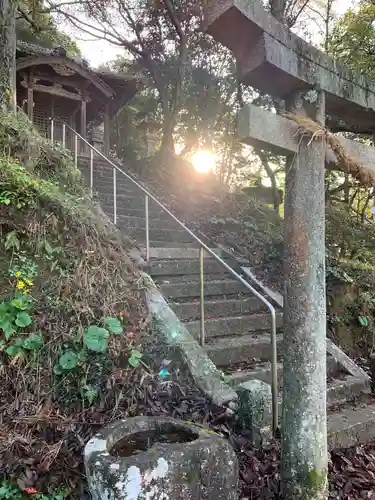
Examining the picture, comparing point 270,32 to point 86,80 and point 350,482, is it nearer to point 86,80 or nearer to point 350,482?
point 350,482

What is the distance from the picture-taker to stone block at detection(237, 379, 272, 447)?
2928 millimetres

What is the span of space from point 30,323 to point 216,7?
2.47m

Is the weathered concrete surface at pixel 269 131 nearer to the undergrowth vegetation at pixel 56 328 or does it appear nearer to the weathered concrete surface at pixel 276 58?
the weathered concrete surface at pixel 276 58

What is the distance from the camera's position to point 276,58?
7.78 feet

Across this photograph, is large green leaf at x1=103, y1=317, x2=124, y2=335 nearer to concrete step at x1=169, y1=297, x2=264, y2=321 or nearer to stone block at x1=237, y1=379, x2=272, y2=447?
stone block at x1=237, y1=379, x2=272, y2=447

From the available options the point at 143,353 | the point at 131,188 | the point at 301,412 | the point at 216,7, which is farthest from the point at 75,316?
the point at 131,188

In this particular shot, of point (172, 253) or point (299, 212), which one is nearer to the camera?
point (299, 212)

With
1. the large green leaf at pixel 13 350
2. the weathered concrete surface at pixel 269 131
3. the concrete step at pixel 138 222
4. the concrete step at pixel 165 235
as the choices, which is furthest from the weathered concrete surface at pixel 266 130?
the concrete step at pixel 138 222

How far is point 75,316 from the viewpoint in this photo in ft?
10.2

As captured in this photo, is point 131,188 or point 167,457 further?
point 131,188

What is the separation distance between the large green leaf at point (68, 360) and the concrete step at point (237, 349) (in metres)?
1.51

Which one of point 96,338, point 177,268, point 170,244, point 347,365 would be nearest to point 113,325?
point 96,338

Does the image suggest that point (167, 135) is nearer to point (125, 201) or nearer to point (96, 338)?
point (125, 201)

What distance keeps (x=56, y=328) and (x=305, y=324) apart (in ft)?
6.11
